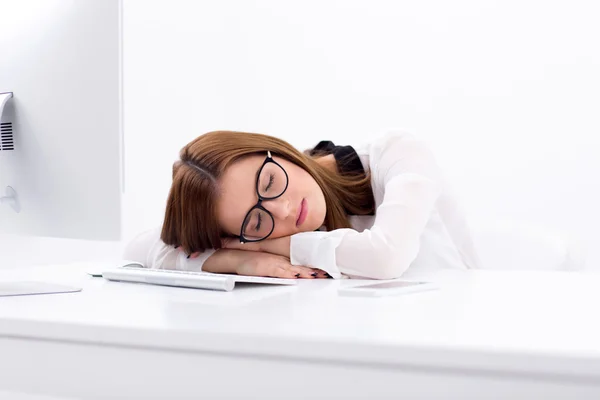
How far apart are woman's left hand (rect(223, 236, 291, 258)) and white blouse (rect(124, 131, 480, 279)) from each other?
5cm

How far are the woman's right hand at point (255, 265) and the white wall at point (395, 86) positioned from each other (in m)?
1.47

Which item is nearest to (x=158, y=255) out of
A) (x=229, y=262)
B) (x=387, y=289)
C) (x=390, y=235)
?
(x=229, y=262)

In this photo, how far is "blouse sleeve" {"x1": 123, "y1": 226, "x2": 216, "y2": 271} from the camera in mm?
1463

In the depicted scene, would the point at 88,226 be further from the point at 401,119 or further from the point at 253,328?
the point at 401,119

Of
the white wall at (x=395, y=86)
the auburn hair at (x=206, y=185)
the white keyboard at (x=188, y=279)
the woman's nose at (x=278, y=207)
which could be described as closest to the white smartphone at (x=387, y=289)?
the white keyboard at (x=188, y=279)

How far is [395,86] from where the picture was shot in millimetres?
3348

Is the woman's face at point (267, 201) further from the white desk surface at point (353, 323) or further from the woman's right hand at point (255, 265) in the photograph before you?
the white desk surface at point (353, 323)

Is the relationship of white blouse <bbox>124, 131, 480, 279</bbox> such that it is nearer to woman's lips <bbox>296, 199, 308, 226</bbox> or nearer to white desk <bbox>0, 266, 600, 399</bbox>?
woman's lips <bbox>296, 199, 308, 226</bbox>

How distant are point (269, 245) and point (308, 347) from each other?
2.82 ft

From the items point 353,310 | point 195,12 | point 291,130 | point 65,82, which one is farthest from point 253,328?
point 195,12

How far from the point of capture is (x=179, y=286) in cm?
109

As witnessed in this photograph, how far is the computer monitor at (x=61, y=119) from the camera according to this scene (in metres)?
0.98

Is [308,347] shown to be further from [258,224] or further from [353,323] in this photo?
[258,224]

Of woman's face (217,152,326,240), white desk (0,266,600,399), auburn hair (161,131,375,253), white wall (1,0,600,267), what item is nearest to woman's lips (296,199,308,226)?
woman's face (217,152,326,240)
